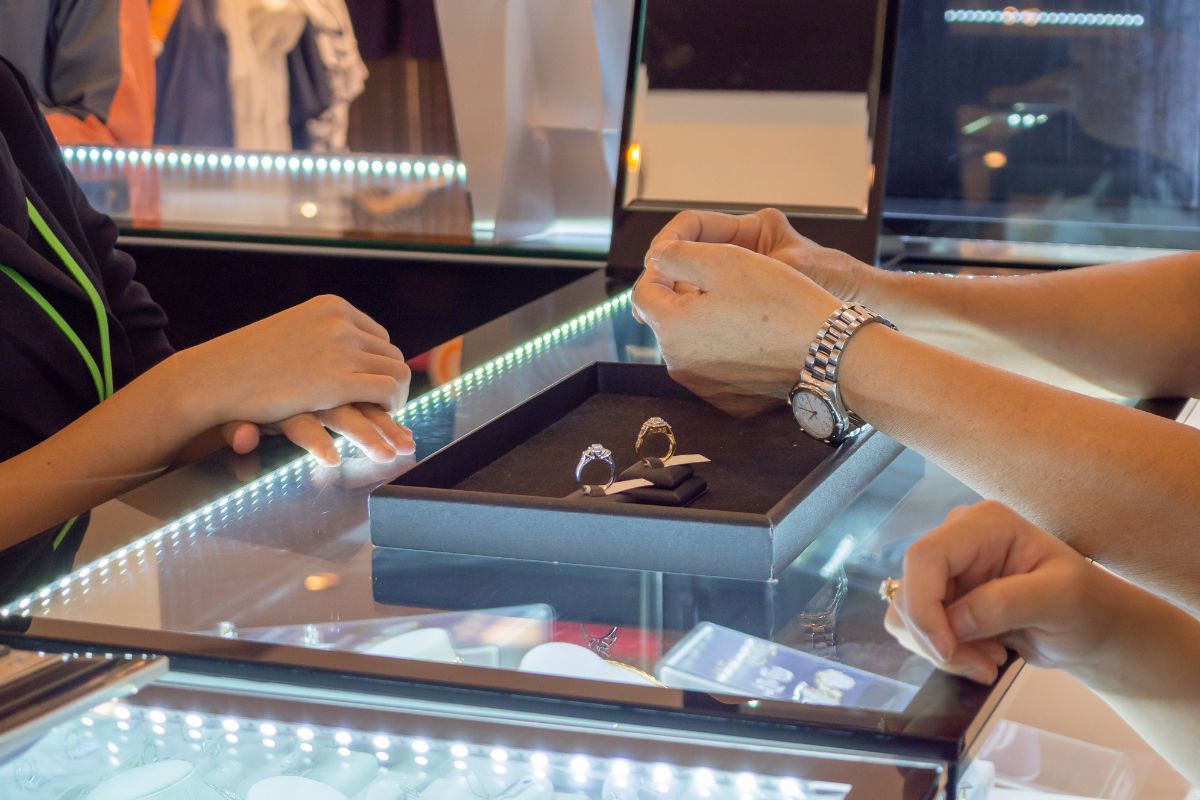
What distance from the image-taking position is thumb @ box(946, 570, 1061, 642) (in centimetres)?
55

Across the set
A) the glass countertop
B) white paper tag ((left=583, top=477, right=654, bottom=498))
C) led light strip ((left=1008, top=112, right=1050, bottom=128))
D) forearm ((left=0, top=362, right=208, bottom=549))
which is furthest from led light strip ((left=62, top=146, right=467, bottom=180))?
white paper tag ((left=583, top=477, right=654, bottom=498))

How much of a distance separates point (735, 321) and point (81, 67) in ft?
6.76

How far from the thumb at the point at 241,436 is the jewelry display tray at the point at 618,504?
19 centimetres

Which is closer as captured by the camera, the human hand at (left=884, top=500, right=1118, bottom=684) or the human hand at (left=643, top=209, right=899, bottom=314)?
the human hand at (left=884, top=500, right=1118, bottom=684)

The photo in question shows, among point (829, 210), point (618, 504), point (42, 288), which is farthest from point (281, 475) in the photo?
point (829, 210)

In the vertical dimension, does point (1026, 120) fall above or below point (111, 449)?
above

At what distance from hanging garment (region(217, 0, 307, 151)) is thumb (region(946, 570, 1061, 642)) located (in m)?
2.64

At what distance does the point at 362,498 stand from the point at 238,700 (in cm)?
26

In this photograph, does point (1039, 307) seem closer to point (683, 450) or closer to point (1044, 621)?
point (683, 450)

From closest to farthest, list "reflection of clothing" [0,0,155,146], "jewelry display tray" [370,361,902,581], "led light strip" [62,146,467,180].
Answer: "jewelry display tray" [370,361,902,581] < "led light strip" [62,146,467,180] < "reflection of clothing" [0,0,155,146]

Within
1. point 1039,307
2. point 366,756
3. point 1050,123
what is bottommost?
point 366,756

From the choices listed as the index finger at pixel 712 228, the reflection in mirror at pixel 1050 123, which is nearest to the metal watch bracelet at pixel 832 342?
the index finger at pixel 712 228

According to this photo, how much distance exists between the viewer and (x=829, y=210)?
56.5 inches

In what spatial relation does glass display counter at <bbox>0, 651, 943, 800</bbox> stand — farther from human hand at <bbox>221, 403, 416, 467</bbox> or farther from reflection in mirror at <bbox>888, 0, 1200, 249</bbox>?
reflection in mirror at <bbox>888, 0, 1200, 249</bbox>
